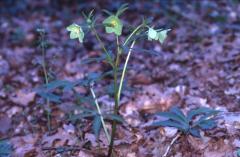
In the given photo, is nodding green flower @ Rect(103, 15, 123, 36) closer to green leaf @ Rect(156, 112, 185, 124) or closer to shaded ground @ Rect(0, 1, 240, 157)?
shaded ground @ Rect(0, 1, 240, 157)

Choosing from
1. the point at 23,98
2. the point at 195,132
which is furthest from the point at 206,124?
the point at 23,98

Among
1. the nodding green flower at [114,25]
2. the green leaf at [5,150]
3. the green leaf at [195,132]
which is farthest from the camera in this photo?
the green leaf at [5,150]

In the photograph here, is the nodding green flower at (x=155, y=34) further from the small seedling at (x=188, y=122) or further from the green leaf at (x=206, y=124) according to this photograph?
the green leaf at (x=206, y=124)

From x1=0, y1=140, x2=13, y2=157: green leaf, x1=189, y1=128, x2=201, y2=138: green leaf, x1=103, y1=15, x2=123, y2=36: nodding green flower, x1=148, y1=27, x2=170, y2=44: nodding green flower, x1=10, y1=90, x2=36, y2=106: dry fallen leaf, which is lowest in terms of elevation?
x1=0, y1=140, x2=13, y2=157: green leaf

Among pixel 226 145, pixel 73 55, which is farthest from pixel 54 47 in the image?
pixel 226 145

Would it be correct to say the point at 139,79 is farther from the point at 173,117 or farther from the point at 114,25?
the point at 114,25

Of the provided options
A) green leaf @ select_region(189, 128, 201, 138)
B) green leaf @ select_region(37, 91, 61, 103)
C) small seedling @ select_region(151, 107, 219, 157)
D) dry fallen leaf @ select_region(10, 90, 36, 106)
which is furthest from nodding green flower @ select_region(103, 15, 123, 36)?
dry fallen leaf @ select_region(10, 90, 36, 106)

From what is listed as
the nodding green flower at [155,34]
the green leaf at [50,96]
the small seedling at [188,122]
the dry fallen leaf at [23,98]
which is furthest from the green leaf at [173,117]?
the dry fallen leaf at [23,98]

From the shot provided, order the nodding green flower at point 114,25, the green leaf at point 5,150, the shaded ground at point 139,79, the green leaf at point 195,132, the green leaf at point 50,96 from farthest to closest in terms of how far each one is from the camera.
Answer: the green leaf at point 50,96, the shaded ground at point 139,79, the green leaf at point 5,150, the green leaf at point 195,132, the nodding green flower at point 114,25

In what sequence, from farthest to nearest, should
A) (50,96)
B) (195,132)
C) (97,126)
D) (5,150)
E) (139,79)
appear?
(139,79), (50,96), (5,150), (195,132), (97,126)
